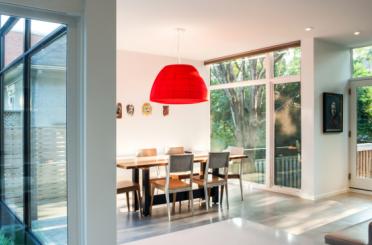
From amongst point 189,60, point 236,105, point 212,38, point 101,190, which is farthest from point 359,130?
point 101,190

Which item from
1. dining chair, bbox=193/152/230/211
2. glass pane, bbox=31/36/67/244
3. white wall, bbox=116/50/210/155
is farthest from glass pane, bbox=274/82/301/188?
glass pane, bbox=31/36/67/244

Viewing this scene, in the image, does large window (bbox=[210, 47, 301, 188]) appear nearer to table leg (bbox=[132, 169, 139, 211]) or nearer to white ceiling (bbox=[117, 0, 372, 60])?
white ceiling (bbox=[117, 0, 372, 60])

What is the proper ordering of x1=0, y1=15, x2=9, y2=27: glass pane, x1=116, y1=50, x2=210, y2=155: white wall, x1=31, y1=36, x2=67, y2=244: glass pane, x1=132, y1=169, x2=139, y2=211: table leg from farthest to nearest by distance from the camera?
x1=116, y1=50, x2=210, y2=155: white wall < x1=132, y1=169, x2=139, y2=211: table leg < x1=31, y1=36, x2=67, y2=244: glass pane < x1=0, y1=15, x2=9, y2=27: glass pane

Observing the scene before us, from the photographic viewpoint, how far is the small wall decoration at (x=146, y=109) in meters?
7.06

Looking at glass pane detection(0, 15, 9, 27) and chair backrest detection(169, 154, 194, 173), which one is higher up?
glass pane detection(0, 15, 9, 27)

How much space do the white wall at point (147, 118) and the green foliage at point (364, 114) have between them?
11.0 ft

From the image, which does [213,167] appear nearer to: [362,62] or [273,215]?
[273,215]

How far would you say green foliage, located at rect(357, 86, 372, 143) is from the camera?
6.40m

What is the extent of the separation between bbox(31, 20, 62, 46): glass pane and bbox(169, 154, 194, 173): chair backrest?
287 centimetres

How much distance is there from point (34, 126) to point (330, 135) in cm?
547

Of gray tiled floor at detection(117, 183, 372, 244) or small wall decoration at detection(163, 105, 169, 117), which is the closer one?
gray tiled floor at detection(117, 183, 372, 244)

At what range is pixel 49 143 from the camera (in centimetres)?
208

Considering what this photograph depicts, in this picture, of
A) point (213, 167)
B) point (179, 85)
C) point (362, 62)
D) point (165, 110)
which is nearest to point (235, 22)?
point (179, 85)

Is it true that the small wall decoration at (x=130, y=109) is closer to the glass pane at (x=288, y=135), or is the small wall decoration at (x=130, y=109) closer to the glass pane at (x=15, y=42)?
the glass pane at (x=288, y=135)
